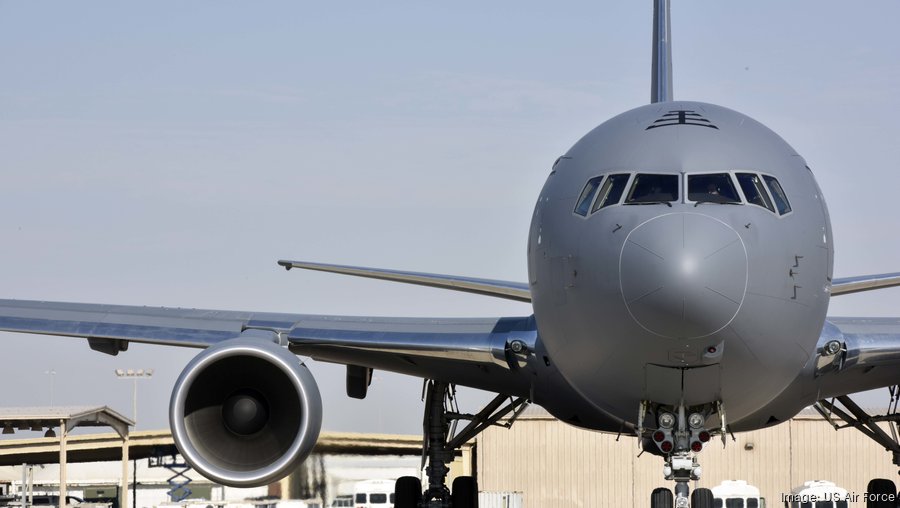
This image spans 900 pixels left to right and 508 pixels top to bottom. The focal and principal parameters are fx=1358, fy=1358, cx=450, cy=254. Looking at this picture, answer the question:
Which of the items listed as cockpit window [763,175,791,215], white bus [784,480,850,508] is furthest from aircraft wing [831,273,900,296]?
white bus [784,480,850,508]

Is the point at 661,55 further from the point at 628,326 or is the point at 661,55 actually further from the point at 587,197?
the point at 628,326

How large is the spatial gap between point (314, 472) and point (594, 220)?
52.3 ft

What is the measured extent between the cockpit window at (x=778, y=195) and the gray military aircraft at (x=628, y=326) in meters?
0.03

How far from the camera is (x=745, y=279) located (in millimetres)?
9820

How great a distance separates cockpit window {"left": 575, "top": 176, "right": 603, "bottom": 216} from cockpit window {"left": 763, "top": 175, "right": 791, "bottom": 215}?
135 cm

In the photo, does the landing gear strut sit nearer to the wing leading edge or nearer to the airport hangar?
the wing leading edge

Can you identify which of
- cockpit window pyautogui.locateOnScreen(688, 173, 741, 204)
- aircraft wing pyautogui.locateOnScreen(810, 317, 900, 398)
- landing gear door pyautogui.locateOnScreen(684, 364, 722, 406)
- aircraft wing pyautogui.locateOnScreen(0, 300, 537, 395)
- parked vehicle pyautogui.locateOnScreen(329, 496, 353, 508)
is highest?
cockpit window pyautogui.locateOnScreen(688, 173, 741, 204)

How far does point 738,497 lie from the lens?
28.4 meters

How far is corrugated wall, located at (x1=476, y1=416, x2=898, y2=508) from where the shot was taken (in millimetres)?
31578

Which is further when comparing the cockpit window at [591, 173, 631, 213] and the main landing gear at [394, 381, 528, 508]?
the main landing gear at [394, 381, 528, 508]

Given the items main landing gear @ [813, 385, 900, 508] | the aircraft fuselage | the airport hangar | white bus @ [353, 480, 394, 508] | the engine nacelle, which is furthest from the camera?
white bus @ [353, 480, 394, 508]

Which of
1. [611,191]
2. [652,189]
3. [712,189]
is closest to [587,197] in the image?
[611,191]

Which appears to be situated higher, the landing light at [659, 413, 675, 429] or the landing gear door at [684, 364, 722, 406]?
the landing gear door at [684, 364, 722, 406]

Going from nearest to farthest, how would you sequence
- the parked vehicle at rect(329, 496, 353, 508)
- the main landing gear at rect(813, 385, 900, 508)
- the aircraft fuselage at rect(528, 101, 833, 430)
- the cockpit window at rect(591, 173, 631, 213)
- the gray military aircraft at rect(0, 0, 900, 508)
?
the aircraft fuselage at rect(528, 101, 833, 430) → the gray military aircraft at rect(0, 0, 900, 508) → the cockpit window at rect(591, 173, 631, 213) → the main landing gear at rect(813, 385, 900, 508) → the parked vehicle at rect(329, 496, 353, 508)
